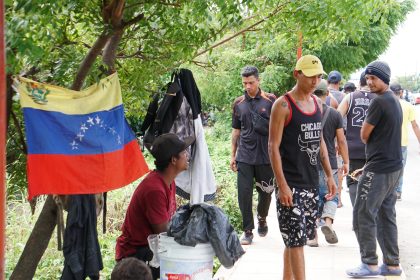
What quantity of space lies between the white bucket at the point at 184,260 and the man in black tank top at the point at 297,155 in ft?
4.06

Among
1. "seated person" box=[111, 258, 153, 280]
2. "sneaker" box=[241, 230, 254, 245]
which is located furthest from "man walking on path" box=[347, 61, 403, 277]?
"seated person" box=[111, 258, 153, 280]

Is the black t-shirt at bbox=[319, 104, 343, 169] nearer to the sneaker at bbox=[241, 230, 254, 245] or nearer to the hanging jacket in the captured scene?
the sneaker at bbox=[241, 230, 254, 245]

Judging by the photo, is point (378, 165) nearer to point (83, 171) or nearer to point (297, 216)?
point (297, 216)

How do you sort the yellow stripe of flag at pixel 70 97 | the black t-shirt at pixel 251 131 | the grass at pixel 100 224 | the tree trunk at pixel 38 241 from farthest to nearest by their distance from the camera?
1. the black t-shirt at pixel 251 131
2. the grass at pixel 100 224
3. the tree trunk at pixel 38 241
4. the yellow stripe of flag at pixel 70 97

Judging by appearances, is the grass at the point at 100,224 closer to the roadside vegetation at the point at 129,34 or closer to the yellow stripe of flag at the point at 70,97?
the roadside vegetation at the point at 129,34

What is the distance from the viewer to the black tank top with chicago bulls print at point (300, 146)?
5406 mm

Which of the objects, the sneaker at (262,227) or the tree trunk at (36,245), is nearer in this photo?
the tree trunk at (36,245)

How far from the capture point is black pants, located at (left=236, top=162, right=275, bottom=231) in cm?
780

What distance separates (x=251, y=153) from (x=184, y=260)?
3620mm

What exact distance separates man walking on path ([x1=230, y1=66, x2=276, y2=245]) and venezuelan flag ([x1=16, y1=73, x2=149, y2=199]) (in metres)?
3.19

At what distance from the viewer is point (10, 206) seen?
909 centimetres

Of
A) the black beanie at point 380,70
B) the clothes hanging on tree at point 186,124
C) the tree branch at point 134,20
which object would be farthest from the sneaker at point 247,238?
the tree branch at point 134,20

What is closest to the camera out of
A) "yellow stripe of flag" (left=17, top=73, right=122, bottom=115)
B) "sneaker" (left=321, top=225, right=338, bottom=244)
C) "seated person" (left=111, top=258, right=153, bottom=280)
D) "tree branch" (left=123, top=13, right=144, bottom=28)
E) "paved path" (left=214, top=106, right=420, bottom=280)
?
"seated person" (left=111, top=258, right=153, bottom=280)

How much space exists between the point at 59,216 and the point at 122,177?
504 millimetres
